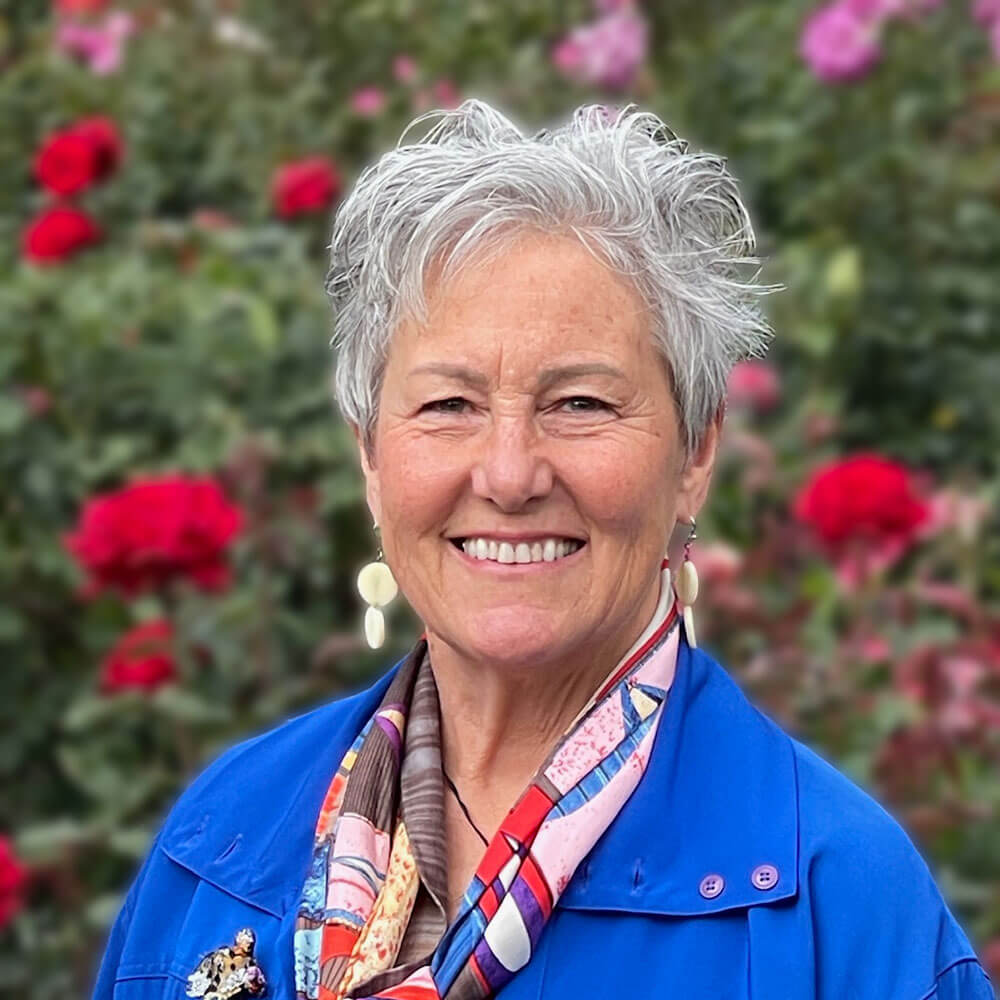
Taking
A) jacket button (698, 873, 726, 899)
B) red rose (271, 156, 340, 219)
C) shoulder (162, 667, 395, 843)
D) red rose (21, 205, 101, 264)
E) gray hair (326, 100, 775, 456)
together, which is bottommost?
jacket button (698, 873, 726, 899)

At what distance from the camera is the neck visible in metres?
1.85

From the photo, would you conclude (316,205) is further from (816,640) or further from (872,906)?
(872,906)

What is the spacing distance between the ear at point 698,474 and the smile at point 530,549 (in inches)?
5.6

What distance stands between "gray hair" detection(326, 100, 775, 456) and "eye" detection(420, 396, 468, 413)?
3.2 inches

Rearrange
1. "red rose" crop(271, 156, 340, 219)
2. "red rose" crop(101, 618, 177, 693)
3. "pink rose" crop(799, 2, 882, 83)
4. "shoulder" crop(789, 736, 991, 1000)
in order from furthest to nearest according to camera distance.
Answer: "pink rose" crop(799, 2, 882, 83)
"red rose" crop(271, 156, 340, 219)
"red rose" crop(101, 618, 177, 693)
"shoulder" crop(789, 736, 991, 1000)

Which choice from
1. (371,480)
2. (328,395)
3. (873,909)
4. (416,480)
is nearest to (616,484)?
(416,480)

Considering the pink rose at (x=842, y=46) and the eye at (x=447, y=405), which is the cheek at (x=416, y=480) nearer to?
the eye at (x=447, y=405)

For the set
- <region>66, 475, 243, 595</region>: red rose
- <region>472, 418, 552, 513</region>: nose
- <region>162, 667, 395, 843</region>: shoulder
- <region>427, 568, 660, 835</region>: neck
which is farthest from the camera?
<region>66, 475, 243, 595</region>: red rose

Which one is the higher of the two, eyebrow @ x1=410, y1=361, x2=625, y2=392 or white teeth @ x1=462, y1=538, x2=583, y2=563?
eyebrow @ x1=410, y1=361, x2=625, y2=392

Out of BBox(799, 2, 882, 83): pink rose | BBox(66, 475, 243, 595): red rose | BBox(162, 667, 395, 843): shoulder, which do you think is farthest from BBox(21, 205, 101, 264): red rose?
BBox(162, 667, 395, 843): shoulder

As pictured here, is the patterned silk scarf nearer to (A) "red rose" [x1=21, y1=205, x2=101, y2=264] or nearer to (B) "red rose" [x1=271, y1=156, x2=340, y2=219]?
(B) "red rose" [x1=271, y1=156, x2=340, y2=219]

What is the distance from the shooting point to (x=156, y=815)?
350cm

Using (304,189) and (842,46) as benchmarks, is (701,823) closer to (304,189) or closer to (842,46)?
(304,189)

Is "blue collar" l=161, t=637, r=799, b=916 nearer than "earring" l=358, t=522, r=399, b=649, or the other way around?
"blue collar" l=161, t=637, r=799, b=916
